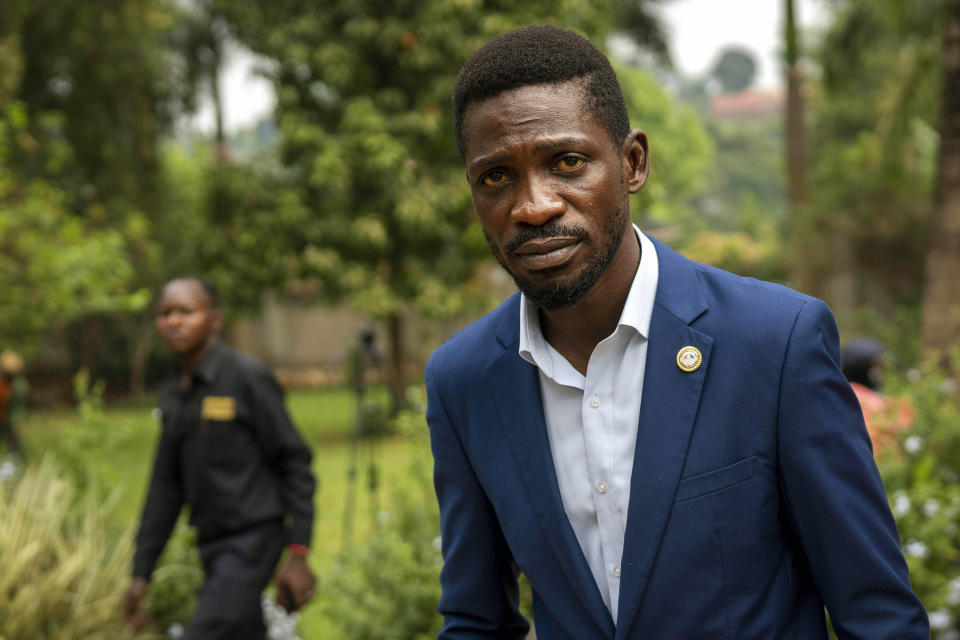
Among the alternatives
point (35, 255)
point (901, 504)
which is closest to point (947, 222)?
point (901, 504)

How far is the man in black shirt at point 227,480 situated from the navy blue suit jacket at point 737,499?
115 inches

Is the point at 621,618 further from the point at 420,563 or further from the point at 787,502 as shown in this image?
the point at 420,563

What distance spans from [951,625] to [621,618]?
11.2ft

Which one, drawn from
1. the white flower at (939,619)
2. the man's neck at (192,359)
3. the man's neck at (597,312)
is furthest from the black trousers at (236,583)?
the man's neck at (597,312)

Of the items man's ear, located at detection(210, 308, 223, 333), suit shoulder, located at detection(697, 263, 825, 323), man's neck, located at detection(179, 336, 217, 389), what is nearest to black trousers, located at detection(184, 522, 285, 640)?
man's neck, located at detection(179, 336, 217, 389)

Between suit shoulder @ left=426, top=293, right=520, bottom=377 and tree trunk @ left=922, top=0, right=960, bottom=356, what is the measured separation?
6.74 metres

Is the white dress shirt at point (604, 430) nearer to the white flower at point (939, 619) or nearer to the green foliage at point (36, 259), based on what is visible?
the white flower at point (939, 619)

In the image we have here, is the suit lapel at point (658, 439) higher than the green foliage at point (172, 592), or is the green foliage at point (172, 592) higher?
the suit lapel at point (658, 439)

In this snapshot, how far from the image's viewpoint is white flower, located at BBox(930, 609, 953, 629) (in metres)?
4.26

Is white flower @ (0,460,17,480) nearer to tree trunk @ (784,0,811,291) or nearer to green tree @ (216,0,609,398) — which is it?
green tree @ (216,0,609,398)

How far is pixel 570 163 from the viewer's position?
1.75m

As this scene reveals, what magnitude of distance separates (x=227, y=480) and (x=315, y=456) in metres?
11.4

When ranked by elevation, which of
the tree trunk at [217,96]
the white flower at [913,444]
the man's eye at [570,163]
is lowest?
the white flower at [913,444]

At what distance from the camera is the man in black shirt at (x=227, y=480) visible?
452 centimetres
